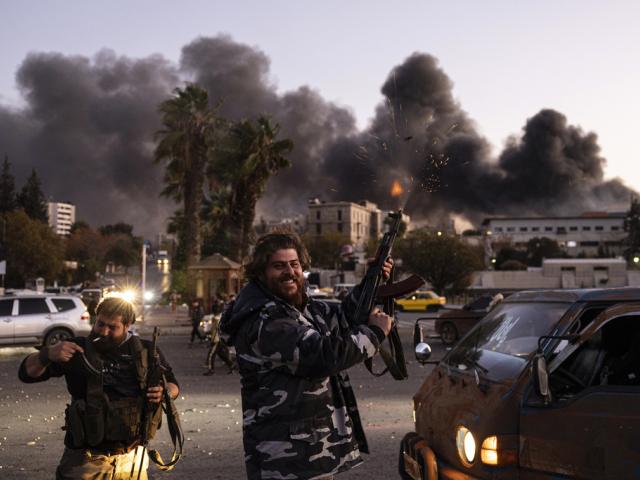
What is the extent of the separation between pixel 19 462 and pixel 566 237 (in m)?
141

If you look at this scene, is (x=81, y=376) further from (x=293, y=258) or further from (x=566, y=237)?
(x=566, y=237)

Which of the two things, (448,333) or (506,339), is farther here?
(448,333)

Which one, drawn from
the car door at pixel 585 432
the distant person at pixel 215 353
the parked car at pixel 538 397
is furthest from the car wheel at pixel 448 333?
the car door at pixel 585 432

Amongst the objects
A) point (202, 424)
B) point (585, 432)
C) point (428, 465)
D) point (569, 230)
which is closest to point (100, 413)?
point (428, 465)

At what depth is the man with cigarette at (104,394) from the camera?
144 inches

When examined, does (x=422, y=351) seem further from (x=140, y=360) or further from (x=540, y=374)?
(x=140, y=360)

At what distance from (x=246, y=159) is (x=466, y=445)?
35.2m

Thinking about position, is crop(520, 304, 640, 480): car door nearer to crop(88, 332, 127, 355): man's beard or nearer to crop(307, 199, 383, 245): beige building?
crop(88, 332, 127, 355): man's beard

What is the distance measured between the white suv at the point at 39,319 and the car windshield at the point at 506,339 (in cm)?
1544

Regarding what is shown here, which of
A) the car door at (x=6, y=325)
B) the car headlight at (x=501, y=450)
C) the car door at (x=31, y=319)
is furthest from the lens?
the car door at (x=31, y=319)

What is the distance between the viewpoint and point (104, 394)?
3.68 m

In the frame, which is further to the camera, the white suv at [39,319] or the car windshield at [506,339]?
the white suv at [39,319]

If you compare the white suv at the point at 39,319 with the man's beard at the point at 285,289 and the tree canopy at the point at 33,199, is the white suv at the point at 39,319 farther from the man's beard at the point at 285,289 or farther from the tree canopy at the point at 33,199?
the tree canopy at the point at 33,199

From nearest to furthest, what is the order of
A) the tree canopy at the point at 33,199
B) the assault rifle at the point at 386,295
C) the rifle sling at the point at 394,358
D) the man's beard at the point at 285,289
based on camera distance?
the man's beard at the point at 285,289 < the assault rifle at the point at 386,295 < the rifle sling at the point at 394,358 < the tree canopy at the point at 33,199
